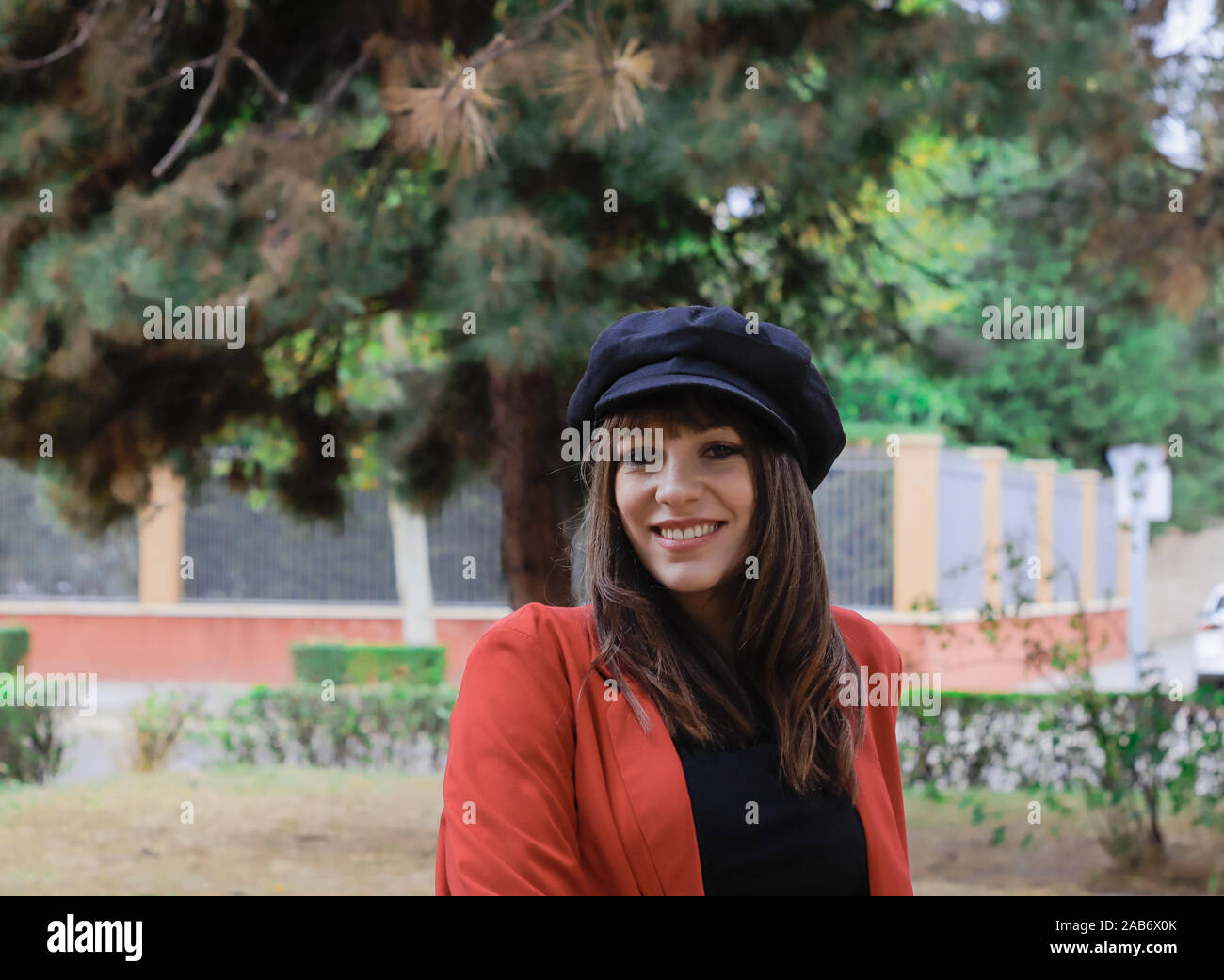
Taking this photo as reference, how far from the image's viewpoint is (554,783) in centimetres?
134

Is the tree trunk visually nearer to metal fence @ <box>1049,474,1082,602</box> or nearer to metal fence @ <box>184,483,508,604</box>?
metal fence @ <box>184,483,508,604</box>

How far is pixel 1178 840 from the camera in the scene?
21.0 ft

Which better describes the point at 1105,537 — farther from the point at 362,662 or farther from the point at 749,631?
the point at 749,631

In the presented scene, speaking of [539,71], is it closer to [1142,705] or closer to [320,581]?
[1142,705]

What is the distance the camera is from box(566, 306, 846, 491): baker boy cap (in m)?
1.44

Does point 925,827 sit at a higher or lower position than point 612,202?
lower

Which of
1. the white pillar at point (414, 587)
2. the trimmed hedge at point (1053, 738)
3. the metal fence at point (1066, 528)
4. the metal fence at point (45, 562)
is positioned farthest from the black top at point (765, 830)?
the metal fence at point (1066, 528)

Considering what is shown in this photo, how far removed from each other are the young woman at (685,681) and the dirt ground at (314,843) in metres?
4.56

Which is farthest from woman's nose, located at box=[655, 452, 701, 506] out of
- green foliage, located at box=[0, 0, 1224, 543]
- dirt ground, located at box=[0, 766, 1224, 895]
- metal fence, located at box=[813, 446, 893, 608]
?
metal fence, located at box=[813, 446, 893, 608]

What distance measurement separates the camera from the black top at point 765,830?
137 cm

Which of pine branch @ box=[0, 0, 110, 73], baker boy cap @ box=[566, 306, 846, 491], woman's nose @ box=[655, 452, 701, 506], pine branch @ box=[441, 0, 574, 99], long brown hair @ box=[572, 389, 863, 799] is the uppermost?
pine branch @ box=[0, 0, 110, 73]

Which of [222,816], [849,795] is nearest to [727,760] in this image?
[849,795]

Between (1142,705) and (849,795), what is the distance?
5.22 metres

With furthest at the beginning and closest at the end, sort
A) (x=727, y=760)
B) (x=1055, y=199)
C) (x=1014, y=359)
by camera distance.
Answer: (x=1014, y=359)
(x=1055, y=199)
(x=727, y=760)
